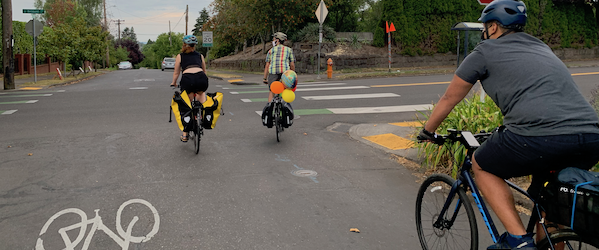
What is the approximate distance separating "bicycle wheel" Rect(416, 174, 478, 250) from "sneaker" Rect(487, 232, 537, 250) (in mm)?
229

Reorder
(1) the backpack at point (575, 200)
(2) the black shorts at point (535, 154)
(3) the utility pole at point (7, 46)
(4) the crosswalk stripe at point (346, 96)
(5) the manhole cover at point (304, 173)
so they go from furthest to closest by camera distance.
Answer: (3) the utility pole at point (7, 46)
(4) the crosswalk stripe at point (346, 96)
(5) the manhole cover at point (304, 173)
(2) the black shorts at point (535, 154)
(1) the backpack at point (575, 200)

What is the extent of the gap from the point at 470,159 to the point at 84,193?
3999 millimetres

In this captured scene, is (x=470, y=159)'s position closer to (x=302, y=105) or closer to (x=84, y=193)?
(x=84, y=193)

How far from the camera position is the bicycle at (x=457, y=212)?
278cm

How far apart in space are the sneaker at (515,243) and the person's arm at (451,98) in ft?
2.51

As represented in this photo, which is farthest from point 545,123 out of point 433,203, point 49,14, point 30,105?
point 49,14

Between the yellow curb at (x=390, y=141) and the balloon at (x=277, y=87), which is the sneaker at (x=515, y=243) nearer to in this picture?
the yellow curb at (x=390, y=141)

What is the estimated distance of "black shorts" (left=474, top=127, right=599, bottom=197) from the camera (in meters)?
2.48

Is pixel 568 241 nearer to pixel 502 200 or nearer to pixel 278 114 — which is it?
pixel 502 200

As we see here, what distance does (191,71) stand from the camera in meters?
7.30

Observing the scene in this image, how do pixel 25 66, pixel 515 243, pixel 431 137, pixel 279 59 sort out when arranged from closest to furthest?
pixel 515 243
pixel 431 137
pixel 279 59
pixel 25 66

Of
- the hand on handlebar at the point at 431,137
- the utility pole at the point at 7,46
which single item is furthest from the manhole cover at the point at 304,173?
the utility pole at the point at 7,46

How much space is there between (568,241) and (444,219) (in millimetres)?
1025

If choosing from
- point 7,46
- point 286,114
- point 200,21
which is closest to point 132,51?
point 200,21
